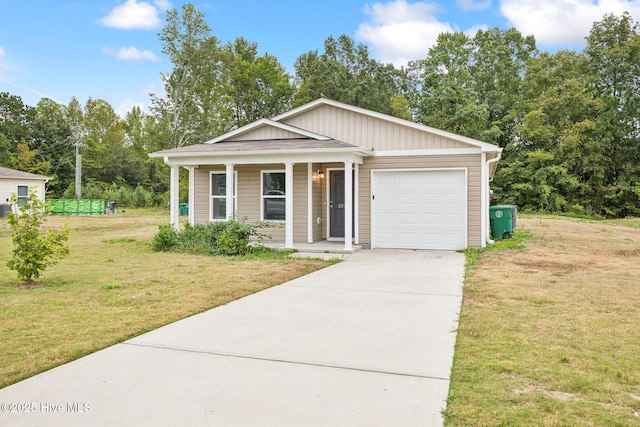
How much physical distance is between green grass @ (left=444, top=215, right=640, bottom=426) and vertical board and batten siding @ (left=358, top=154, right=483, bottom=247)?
3143 millimetres

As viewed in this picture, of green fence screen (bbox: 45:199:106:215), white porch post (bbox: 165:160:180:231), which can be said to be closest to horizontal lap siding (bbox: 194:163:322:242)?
white porch post (bbox: 165:160:180:231)

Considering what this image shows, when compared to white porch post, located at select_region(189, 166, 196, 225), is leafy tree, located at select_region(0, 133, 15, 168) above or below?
above

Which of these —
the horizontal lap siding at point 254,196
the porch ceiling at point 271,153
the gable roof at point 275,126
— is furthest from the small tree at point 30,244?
the gable roof at point 275,126

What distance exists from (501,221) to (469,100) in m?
21.4

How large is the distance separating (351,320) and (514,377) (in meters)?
2.06

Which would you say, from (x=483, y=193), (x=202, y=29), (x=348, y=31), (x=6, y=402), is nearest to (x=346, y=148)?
(x=483, y=193)

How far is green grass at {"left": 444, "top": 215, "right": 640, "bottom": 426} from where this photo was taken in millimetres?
2936

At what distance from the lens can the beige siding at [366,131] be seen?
11969 mm

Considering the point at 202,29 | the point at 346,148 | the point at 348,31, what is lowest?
the point at 346,148

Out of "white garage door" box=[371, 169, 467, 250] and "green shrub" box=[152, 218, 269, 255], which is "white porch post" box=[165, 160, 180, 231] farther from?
"white garage door" box=[371, 169, 467, 250]

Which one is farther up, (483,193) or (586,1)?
(586,1)

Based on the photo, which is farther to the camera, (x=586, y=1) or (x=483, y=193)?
(x=586, y=1)

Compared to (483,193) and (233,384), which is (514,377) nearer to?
(233,384)

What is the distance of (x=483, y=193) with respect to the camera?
37.9 ft
